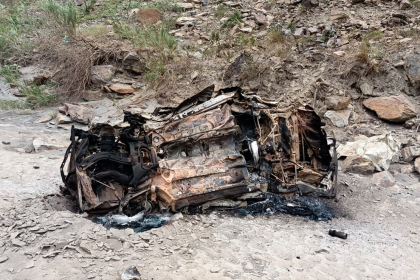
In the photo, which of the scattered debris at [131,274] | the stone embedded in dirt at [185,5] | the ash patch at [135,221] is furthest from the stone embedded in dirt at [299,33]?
the scattered debris at [131,274]

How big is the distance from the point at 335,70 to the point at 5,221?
25.3 ft

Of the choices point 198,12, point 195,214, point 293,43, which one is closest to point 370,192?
point 195,214

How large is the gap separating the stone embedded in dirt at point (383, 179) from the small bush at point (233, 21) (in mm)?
7013

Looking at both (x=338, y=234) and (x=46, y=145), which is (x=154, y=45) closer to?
(x=46, y=145)

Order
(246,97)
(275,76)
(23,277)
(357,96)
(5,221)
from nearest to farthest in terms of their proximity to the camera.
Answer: (23,277)
(5,221)
(246,97)
(357,96)
(275,76)

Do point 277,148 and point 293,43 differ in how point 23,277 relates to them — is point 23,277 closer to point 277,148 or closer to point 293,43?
point 277,148

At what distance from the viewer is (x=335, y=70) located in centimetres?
907

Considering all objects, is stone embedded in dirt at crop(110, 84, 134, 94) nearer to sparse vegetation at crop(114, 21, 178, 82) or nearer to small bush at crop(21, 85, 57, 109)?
sparse vegetation at crop(114, 21, 178, 82)

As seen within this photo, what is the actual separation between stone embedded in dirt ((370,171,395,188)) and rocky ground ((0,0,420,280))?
0.03 metres

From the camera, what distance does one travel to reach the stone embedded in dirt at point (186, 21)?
39.6ft

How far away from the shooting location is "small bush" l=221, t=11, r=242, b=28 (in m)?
11.3

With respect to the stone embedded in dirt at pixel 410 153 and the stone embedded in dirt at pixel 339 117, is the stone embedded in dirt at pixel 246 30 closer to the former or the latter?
the stone embedded in dirt at pixel 339 117

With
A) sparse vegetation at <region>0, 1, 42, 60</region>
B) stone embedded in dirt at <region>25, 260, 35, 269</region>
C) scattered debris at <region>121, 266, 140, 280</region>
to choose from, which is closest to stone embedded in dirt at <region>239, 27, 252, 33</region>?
sparse vegetation at <region>0, 1, 42, 60</region>

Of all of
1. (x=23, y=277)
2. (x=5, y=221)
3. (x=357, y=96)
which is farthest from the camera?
(x=357, y=96)
